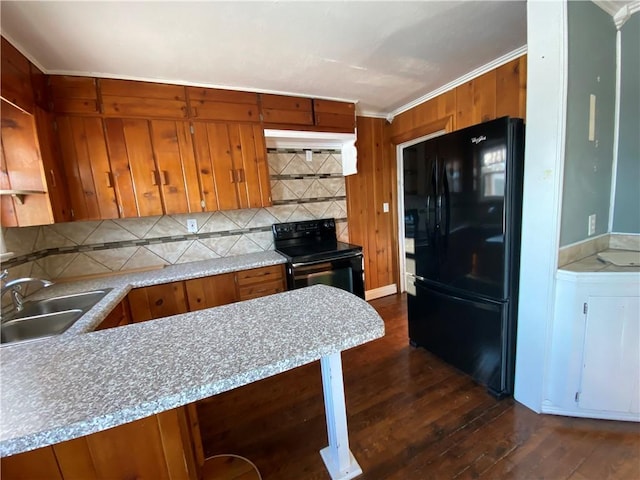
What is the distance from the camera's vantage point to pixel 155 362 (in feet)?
2.65

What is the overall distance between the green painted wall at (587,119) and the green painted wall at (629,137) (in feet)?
0.25

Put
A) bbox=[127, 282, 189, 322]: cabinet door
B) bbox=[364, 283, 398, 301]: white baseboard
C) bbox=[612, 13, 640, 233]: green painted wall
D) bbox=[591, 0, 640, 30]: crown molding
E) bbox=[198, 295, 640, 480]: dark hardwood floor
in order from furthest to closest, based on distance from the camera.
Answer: bbox=[364, 283, 398, 301]: white baseboard
bbox=[127, 282, 189, 322]: cabinet door
bbox=[612, 13, 640, 233]: green painted wall
bbox=[591, 0, 640, 30]: crown molding
bbox=[198, 295, 640, 480]: dark hardwood floor

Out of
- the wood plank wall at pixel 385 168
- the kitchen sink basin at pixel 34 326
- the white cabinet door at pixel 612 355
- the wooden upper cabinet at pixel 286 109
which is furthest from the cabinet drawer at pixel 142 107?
the white cabinet door at pixel 612 355

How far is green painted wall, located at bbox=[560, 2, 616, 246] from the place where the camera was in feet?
4.60

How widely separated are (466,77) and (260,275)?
251cm

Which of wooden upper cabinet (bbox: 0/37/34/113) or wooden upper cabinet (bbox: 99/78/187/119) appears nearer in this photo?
wooden upper cabinet (bbox: 0/37/34/113)

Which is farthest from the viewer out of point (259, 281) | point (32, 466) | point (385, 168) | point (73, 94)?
point (385, 168)

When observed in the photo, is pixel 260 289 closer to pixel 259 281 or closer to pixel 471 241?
pixel 259 281

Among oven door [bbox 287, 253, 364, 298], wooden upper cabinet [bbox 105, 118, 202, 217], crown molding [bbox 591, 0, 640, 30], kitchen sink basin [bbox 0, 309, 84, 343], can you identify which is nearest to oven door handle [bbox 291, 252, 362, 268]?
oven door [bbox 287, 253, 364, 298]

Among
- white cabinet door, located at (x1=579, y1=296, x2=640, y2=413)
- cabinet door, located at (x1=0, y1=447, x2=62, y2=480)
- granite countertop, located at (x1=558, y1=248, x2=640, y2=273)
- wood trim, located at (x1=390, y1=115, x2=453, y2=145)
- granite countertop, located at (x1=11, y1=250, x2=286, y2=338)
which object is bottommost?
white cabinet door, located at (x1=579, y1=296, x2=640, y2=413)

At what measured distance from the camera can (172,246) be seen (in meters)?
2.44

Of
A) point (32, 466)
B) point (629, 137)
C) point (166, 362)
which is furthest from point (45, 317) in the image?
point (629, 137)

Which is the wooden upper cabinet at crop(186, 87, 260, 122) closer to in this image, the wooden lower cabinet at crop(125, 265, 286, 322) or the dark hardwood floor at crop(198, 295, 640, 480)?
the wooden lower cabinet at crop(125, 265, 286, 322)

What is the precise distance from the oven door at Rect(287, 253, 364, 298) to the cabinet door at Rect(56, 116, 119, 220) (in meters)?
1.50
